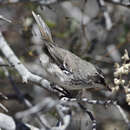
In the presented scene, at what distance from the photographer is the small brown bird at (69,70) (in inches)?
75.9

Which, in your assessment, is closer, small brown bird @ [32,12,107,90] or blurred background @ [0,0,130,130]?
small brown bird @ [32,12,107,90]

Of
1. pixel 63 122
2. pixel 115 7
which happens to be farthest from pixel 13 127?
pixel 115 7

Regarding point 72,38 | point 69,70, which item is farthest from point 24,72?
point 72,38

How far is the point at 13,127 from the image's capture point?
2182 mm

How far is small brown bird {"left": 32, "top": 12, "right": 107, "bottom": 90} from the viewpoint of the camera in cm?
193

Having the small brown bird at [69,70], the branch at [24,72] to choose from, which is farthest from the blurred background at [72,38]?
the small brown bird at [69,70]

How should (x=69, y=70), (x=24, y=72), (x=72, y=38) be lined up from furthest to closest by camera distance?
(x=72, y=38) → (x=24, y=72) → (x=69, y=70)

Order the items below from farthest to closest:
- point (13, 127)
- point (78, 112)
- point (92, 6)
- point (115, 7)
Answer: point (92, 6) → point (115, 7) → point (78, 112) → point (13, 127)

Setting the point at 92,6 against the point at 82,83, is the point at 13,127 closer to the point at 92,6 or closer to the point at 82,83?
the point at 82,83

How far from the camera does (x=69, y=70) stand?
1950 millimetres

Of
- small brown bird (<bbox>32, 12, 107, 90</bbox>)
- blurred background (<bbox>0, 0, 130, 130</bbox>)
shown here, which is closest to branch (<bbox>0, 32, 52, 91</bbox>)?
small brown bird (<bbox>32, 12, 107, 90</bbox>)

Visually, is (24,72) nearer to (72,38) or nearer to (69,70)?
(69,70)

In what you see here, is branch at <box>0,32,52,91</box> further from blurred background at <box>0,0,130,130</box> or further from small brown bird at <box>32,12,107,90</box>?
blurred background at <box>0,0,130,130</box>

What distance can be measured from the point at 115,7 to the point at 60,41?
89cm
